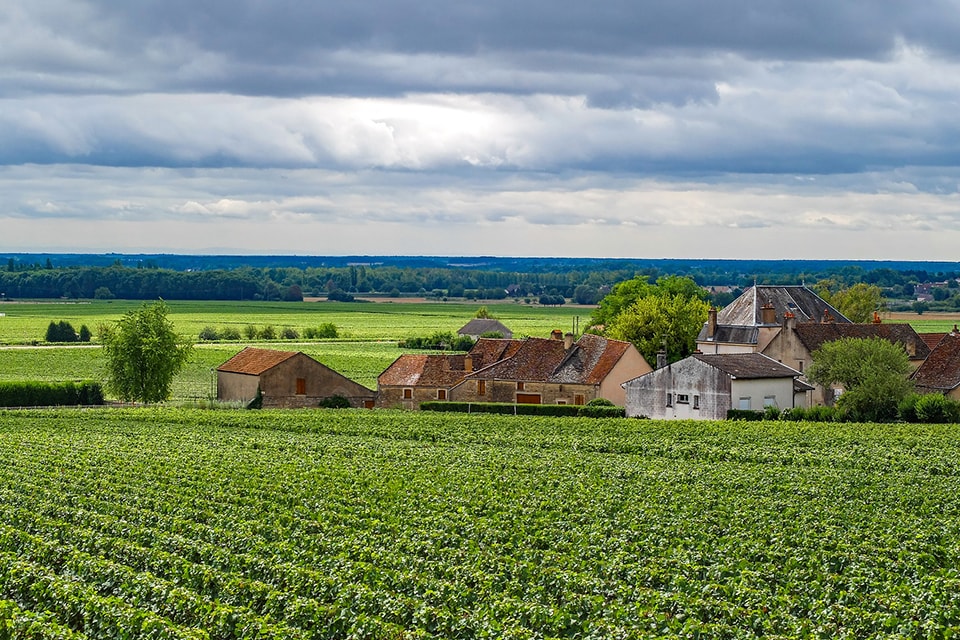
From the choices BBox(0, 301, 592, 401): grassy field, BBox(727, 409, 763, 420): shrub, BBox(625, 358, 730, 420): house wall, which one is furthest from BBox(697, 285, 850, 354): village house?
BBox(0, 301, 592, 401): grassy field

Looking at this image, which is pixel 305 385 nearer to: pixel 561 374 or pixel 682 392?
pixel 561 374

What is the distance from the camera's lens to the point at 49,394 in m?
79.3

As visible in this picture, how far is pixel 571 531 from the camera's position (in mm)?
29812

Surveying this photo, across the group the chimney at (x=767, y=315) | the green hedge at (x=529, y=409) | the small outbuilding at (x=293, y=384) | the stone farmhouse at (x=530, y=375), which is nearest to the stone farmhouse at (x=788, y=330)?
the chimney at (x=767, y=315)

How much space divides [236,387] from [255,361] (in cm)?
201

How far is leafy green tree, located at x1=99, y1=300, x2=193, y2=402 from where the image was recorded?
269 feet

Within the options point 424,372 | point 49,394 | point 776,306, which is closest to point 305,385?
point 424,372

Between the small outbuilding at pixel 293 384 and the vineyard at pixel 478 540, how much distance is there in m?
26.0

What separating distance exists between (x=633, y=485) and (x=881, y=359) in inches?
1256

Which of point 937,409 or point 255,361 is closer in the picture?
point 937,409

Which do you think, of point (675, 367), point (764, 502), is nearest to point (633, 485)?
point (764, 502)

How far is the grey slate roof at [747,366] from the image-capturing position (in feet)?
219

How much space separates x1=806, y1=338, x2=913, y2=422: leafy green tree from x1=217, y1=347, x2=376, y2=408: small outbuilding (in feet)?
90.4

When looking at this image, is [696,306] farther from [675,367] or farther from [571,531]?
[571,531]
